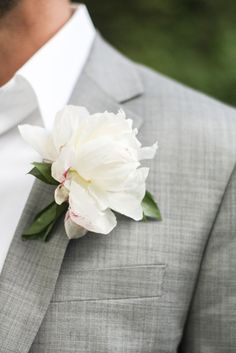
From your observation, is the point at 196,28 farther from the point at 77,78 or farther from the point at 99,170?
the point at 99,170

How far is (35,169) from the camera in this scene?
3.47 ft

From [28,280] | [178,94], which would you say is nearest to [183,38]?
[178,94]

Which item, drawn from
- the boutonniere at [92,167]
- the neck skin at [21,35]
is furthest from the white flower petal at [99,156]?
the neck skin at [21,35]

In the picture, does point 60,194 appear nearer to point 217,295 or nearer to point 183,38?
point 217,295

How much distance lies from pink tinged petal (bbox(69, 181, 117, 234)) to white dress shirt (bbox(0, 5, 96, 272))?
0.51 ft

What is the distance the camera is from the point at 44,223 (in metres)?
1.09

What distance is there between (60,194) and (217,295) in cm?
29

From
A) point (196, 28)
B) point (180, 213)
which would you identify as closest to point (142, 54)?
point (196, 28)

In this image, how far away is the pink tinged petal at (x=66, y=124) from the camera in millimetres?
1031

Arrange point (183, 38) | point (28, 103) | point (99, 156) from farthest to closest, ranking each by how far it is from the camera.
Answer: point (183, 38), point (28, 103), point (99, 156)

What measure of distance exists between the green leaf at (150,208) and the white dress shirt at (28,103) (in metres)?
0.19

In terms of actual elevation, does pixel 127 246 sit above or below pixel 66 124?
below

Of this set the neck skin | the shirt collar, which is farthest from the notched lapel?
the neck skin

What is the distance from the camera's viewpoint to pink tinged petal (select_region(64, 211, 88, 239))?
1042 mm
